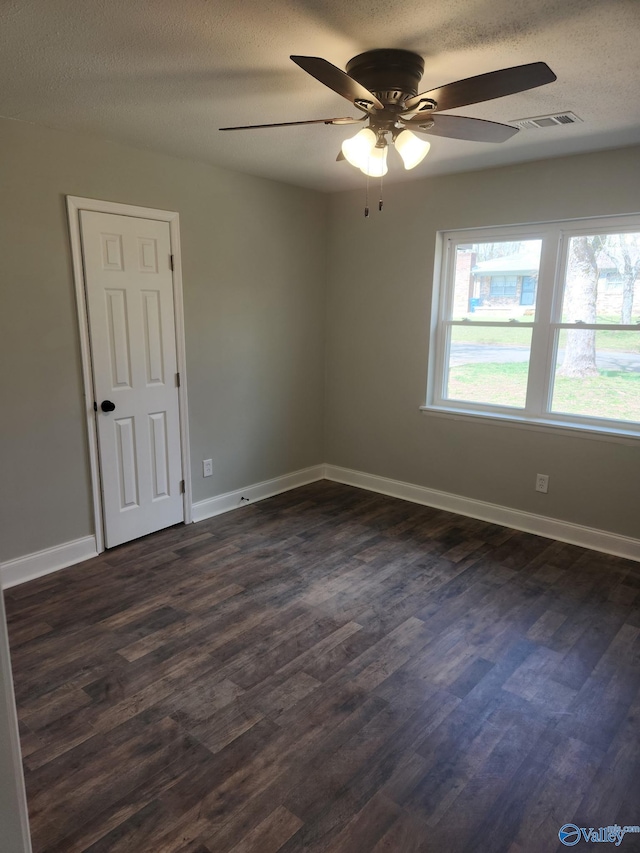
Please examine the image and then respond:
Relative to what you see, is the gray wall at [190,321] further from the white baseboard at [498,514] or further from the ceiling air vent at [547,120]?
the ceiling air vent at [547,120]

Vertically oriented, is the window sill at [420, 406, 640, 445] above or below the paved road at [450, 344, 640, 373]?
below

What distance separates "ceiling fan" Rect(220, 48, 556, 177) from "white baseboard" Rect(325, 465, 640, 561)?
8.53 ft

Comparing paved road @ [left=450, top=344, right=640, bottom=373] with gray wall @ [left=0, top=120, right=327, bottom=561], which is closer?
gray wall @ [left=0, top=120, right=327, bottom=561]

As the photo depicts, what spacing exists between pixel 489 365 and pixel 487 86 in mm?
2491

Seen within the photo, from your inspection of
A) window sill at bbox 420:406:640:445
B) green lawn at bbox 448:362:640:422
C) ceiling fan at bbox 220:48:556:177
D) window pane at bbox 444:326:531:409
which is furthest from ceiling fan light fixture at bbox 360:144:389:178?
window sill at bbox 420:406:640:445

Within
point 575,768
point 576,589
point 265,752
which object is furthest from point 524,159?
point 265,752

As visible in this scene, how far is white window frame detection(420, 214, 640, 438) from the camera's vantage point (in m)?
3.45

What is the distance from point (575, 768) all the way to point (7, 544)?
9.71ft

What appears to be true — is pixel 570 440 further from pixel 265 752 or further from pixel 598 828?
pixel 265 752

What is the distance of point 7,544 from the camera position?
301cm

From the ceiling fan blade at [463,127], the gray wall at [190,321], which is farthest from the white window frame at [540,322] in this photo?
the ceiling fan blade at [463,127]

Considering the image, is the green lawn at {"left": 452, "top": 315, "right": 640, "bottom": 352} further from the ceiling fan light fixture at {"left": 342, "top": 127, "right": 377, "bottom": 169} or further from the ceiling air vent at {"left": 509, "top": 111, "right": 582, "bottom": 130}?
the ceiling fan light fixture at {"left": 342, "top": 127, "right": 377, "bottom": 169}

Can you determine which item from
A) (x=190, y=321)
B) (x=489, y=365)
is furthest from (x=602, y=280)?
(x=190, y=321)

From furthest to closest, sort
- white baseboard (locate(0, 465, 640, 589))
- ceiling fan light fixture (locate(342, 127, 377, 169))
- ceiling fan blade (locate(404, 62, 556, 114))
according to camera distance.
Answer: white baseboard (locate(0, 465, 640, 589)), ceiling fan light fixture (locate(342, 127, 377, 169)), ceiling fan blade (locate(404, 62, 556, 114))
